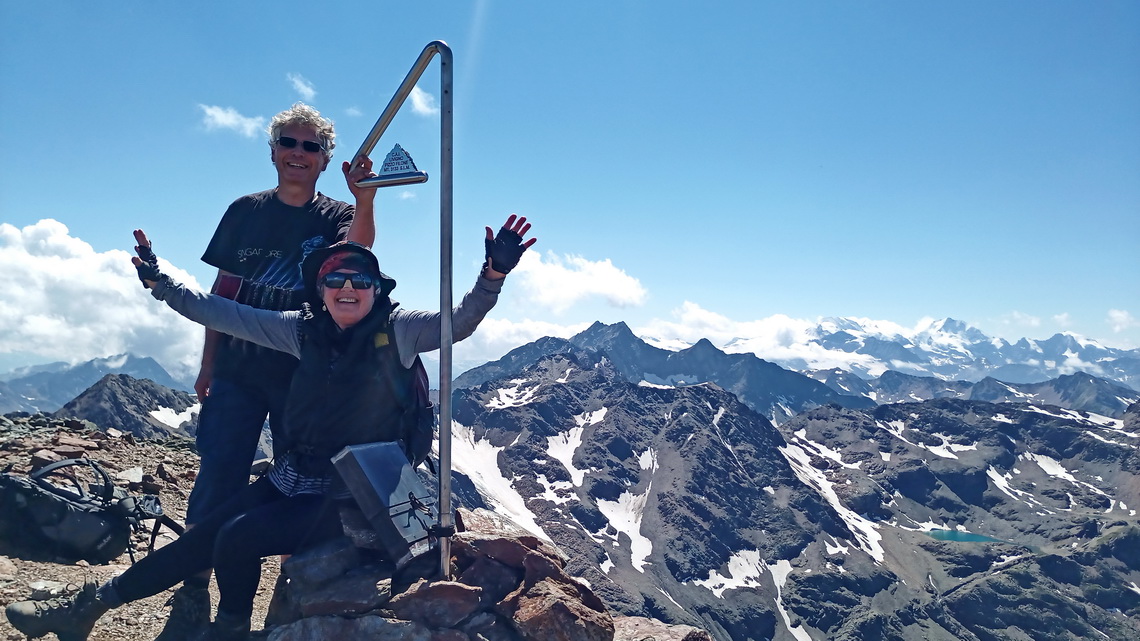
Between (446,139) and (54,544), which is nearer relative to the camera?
(446,139)

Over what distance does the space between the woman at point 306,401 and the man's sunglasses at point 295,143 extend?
176 centimetres

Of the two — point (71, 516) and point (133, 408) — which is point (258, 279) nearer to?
point (71, 516)

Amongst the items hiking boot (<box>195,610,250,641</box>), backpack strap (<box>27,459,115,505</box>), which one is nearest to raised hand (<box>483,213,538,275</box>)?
hiking boot (<box>195,610,250,641</box>)

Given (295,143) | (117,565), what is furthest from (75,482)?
(295,143)

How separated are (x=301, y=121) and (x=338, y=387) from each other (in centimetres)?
329

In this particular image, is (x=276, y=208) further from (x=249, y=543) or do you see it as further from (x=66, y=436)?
(x=66, y=436)

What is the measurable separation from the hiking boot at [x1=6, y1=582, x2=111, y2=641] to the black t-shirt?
2526 mm

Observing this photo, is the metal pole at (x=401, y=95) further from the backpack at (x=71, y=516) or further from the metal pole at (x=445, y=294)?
the backpack at (x=71, y=516)

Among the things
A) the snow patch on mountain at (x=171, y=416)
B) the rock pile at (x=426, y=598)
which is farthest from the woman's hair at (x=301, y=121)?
the snow patch on mountain at (x=171, y=416)

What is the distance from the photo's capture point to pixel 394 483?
242 inches

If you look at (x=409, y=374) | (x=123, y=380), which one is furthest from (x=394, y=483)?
(x=123, y=380)

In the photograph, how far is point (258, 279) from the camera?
7.48m

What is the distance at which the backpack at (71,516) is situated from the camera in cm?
995

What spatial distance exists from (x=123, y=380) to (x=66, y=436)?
202598mm
